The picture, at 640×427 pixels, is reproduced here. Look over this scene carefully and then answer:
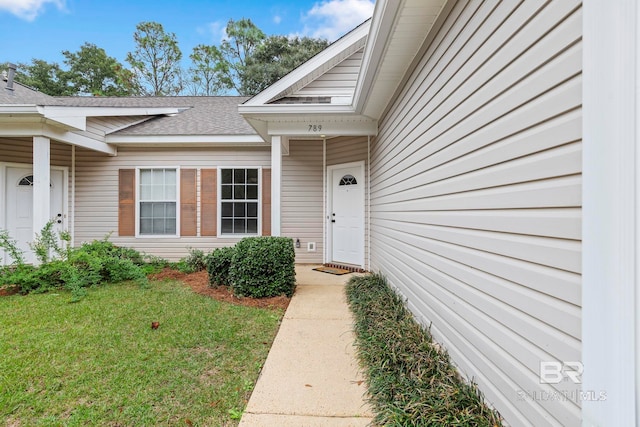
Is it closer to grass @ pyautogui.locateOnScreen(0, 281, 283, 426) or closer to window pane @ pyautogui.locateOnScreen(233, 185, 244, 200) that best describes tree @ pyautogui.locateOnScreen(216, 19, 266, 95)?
window pane @ pyautogui.locateOnScreen(233, 185, 244, 200)

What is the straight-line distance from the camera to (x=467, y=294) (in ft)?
6.64

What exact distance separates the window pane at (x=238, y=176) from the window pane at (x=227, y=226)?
907 mm

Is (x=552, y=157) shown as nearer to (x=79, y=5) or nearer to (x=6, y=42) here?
(x=79, y=5)

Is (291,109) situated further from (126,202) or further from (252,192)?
(126,202)

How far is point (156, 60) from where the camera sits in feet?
72.1

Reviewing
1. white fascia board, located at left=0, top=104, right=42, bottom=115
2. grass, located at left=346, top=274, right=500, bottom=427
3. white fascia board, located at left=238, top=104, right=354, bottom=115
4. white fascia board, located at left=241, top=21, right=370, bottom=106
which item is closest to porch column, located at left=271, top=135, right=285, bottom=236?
white fascia board, located at left=238, top=104, right=354, bottom=115

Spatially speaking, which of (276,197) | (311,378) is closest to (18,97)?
(276,197)

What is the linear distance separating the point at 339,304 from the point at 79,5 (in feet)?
82.8

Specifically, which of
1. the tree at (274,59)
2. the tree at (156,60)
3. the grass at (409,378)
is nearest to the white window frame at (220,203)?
the grass at (409,378)

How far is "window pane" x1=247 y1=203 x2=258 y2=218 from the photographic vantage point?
23.5 ft

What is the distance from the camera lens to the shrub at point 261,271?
4449 millimetres
